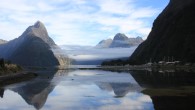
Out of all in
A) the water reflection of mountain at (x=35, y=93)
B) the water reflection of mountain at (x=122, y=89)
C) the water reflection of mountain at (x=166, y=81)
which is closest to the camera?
the water reflection of mountain at (x=35, y=93)

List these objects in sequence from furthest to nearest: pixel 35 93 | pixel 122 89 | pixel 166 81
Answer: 1. pixel 166 81
2. pixel 122 89
3. pixel 35 93

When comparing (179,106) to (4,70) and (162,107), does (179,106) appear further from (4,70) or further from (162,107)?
(4,70)

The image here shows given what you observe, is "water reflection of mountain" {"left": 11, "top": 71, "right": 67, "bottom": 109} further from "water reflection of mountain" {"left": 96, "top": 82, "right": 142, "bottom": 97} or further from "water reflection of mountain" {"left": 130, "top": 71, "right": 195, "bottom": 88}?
"water reflection of mountain" {"left": 130, "top": 71, "right": 195, "bottom": 88}

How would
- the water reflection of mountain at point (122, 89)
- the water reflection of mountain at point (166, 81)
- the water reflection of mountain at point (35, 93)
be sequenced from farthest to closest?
the water reflection of mountain at point (166, 81), the water reflection of mountain at point (122, 89), the water reflection of mountain at point (35, 93)

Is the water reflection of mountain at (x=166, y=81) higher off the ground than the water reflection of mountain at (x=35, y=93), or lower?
higher

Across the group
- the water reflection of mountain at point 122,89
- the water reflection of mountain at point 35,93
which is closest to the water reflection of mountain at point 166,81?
the water reflection of mountain at point 122,89

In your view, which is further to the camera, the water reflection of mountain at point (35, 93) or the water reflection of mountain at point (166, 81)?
the water reflection of mountain at point (166, 81)

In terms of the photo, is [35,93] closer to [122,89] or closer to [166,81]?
[122,89]

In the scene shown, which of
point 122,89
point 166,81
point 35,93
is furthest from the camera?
point 166,81

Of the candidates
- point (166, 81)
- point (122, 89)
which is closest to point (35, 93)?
point (122, 89)

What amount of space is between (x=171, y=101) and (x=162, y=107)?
4374 millimetres

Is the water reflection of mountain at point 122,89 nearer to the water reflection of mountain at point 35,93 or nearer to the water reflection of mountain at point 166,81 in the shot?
the water reflection of mountain at point 166,81

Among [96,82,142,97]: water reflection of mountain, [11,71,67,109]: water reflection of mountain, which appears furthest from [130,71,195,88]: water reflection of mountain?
[11,71,67,109]: water reflection of mountain

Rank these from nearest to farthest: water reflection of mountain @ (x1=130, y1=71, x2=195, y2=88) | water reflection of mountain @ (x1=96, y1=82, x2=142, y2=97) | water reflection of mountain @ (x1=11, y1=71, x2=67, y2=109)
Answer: water reflection of mountain @ (x1=11, y1=71, x2=67, y2=109)
water reflection of mountain @ (x1=96, y1=82, x2=142, y2=97)
water reflection of mountain @ (x1=130, y1=71, x2=195, y2=88)
